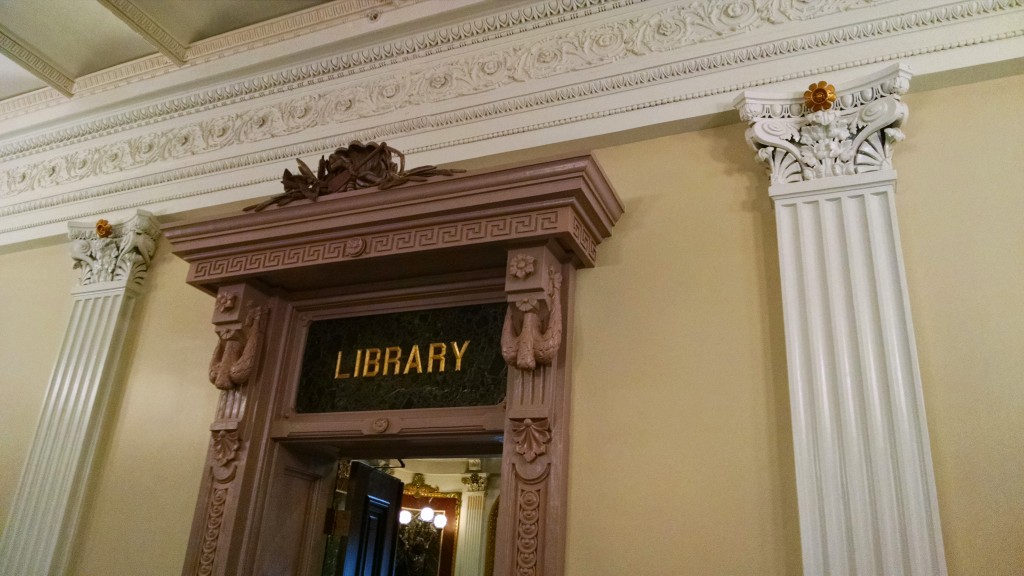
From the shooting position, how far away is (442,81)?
4598 millimetres

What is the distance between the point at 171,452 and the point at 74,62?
10.4ft

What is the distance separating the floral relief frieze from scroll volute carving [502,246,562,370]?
1.38 m

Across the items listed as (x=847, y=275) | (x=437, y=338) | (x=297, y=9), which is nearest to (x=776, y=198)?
(x=847, y=275)

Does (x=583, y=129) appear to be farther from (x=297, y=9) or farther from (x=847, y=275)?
(x=297, y=9)

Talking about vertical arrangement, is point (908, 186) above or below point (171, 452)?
above

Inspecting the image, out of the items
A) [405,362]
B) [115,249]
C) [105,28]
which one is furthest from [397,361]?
[105,28]

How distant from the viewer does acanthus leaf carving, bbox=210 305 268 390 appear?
3.96m

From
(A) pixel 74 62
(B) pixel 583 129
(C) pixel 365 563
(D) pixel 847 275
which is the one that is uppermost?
(A) pixel 74 62

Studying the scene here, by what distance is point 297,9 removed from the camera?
16.6 ft

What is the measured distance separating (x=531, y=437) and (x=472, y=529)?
288 inches

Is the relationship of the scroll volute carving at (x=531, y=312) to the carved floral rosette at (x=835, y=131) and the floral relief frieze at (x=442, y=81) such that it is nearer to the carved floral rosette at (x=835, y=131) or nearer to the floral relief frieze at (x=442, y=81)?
the carved floral rosette at (x=835, y=131)

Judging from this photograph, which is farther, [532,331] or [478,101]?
[478,101]

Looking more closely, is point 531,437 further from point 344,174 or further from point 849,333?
point 344,174

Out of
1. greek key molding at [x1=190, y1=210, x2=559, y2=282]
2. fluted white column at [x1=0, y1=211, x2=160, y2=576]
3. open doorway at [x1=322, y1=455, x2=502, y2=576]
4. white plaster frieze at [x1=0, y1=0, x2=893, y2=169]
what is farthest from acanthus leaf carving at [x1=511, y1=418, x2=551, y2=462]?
open doorway at [x1=322, y1=455, x2=502, y2=576]
